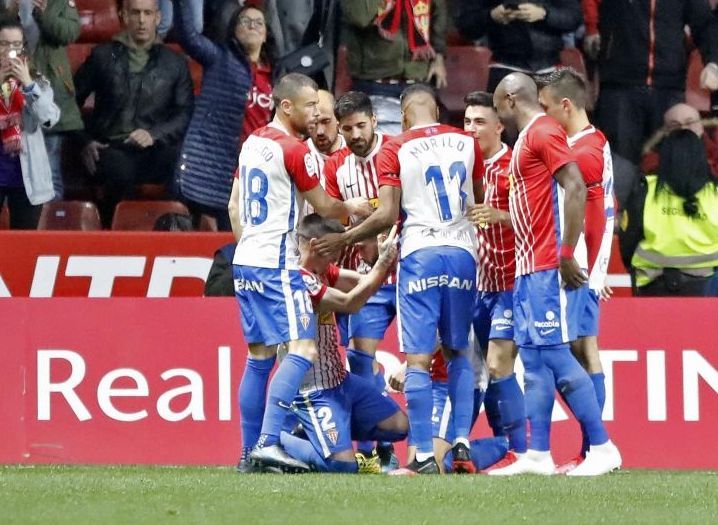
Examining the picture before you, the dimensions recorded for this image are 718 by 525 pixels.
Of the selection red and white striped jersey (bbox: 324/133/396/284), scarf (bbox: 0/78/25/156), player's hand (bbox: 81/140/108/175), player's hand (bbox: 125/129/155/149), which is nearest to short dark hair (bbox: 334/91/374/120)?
red and white striped jersey (bbox: 324/133/396/284)

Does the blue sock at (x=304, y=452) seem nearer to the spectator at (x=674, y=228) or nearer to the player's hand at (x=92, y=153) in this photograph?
the spectator at (x=674, y=228)

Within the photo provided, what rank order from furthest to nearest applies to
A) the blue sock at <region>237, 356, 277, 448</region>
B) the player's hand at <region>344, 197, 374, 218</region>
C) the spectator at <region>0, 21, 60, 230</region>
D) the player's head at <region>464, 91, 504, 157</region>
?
the spectator at <region>0, 21, 60, 230</region>, the player's head at <region>464, 91, 504, 157</region>, the player's hand at <region>344, 197, 374, 218</region>, the blue sock at <region>237, 356, 277, 448</region>

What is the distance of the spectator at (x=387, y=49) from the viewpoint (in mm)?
11898

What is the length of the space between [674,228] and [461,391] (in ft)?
10.6

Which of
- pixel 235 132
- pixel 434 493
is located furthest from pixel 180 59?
pixel 434 493

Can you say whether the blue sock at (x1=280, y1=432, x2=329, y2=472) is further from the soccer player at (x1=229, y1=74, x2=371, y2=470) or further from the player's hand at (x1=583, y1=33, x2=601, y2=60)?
the player's hand at (x1=583, y1=33, x2=601, y2=60)

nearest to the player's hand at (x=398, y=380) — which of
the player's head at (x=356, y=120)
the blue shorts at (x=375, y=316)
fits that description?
the blue shorts at (x=375, y=316)

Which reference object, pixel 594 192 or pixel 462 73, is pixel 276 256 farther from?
pixel 462 73

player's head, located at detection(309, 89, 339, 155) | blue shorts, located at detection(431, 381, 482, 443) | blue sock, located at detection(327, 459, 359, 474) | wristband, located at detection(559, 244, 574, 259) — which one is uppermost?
player's head, located at detection(309, 89, 339, 155)

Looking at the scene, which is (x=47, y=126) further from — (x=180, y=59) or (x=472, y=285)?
(x=472, y=285)

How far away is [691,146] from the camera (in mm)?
11336

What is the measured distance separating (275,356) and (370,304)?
88 centimetres

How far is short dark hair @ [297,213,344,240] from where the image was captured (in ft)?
28.0

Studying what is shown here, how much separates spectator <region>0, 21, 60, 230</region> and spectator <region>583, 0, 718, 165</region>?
162 inches
